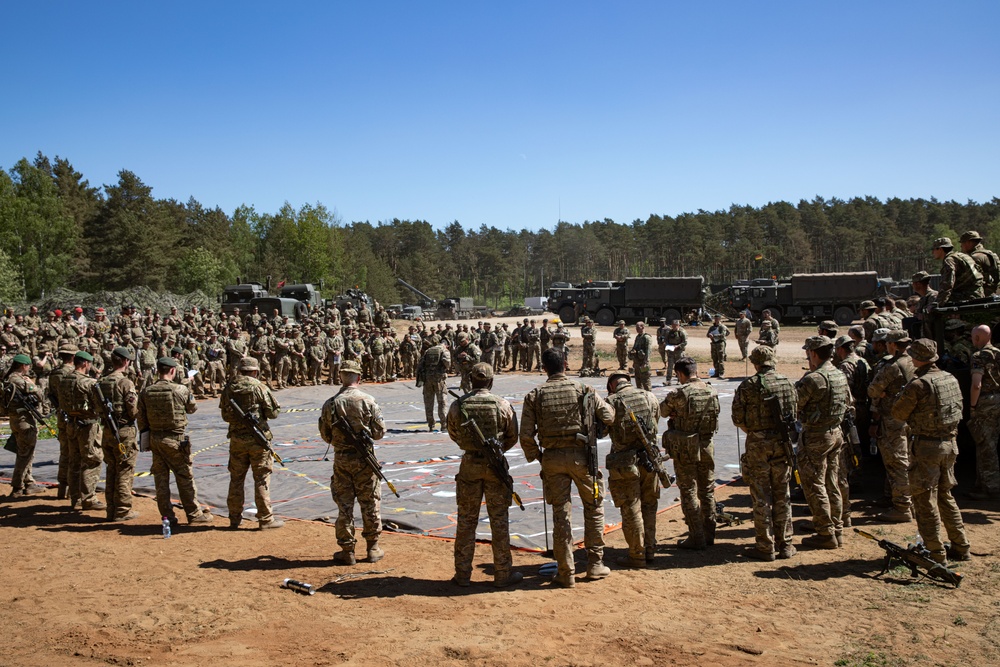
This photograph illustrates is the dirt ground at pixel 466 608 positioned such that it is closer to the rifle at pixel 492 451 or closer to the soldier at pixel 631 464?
the soldier at pixel 631 464

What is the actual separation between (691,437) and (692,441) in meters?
0.04

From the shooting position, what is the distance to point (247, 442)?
8.05 m

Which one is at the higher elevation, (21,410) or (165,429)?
(21,410)

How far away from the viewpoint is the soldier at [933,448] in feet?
21.0

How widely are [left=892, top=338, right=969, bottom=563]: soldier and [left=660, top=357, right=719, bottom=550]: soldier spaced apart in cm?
161

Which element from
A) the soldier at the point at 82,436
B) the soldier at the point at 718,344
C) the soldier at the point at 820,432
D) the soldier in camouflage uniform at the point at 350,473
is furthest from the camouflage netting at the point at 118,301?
the soldier at the point at 820,432

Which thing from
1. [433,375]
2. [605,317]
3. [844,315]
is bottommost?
[433,375]

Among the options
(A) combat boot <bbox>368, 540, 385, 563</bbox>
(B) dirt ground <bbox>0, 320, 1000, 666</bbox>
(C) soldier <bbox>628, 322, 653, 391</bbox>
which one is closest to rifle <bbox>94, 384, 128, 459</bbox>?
(B) dirt ground <bbox>0, 320, 1000, 666</bbox>

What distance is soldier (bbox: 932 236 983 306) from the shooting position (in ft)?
31.2

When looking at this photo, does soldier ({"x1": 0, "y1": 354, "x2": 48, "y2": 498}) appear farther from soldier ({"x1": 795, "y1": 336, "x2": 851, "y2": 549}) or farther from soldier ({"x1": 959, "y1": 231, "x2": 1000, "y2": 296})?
soldier ({"x1": 959, "y1": 231, "x2": 1000, "y2": 296})

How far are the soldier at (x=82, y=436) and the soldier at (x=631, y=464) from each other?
19.9 feet

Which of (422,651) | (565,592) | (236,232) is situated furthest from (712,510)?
(236,232)

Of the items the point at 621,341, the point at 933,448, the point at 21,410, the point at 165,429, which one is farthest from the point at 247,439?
the point at 621,341

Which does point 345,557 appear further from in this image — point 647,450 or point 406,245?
point 406,245
